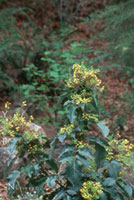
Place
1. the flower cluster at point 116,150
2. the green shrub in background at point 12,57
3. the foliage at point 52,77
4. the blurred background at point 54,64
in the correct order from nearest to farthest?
the flower cluster at point 116,150, the foliage at point 52,77, the blurred background at point 54,64, the green shrub in background at point 12,57

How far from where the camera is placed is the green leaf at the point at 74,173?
6.14 feet

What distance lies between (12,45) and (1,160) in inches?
143

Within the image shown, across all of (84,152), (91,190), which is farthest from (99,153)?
(91,190)

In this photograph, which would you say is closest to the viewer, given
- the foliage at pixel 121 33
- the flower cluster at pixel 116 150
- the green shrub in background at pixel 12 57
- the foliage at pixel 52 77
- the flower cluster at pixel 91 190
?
the flower cluster at pixel 91 190

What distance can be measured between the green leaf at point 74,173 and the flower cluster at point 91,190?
66 mm

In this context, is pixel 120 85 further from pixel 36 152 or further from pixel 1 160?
pixel 36 152

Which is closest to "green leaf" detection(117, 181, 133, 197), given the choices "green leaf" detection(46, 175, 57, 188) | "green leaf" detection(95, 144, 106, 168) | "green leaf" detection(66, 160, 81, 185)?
"green leaf" detection(95, 144, 106, 168)

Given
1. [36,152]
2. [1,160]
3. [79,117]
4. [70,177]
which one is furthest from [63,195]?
[1,160]

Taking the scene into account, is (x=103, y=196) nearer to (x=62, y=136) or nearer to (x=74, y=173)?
(x=74, y=173)

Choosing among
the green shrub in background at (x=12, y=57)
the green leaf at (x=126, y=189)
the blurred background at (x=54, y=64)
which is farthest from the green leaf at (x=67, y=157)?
the green shrub in background at (x=12, y=57)

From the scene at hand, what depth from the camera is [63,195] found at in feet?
6.45

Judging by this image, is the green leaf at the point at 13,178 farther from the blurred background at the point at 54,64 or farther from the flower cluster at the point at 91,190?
the blurred background at the point at 54,64

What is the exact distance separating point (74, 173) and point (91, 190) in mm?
163

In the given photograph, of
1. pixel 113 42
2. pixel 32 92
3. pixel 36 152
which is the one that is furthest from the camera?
pixel 113 42
